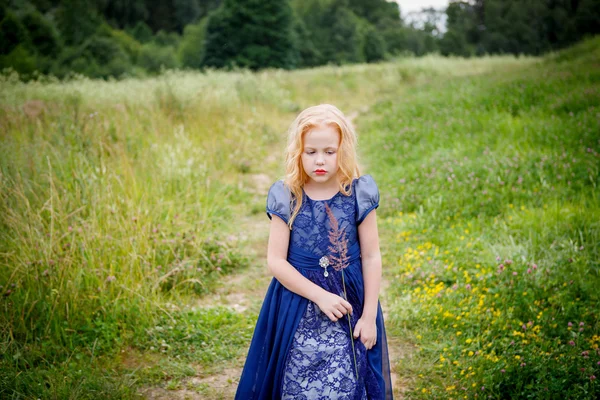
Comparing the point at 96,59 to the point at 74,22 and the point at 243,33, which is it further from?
the point at 243,33

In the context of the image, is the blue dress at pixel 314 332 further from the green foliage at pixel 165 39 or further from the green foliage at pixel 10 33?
the green foliage at pixel 165 39

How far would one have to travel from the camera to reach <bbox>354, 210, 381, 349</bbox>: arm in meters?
2.13

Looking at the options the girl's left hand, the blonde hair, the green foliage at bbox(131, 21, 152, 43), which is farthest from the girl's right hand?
the green foliage at bbox(131, 21, 152, 43)

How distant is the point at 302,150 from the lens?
2199 millimetres

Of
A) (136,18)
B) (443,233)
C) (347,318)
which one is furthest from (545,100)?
(136,18)

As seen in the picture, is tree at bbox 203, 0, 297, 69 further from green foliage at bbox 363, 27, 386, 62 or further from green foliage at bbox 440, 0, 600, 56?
green foliage at bbox 363, 27, 386, 62

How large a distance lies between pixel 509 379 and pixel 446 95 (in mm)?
9375

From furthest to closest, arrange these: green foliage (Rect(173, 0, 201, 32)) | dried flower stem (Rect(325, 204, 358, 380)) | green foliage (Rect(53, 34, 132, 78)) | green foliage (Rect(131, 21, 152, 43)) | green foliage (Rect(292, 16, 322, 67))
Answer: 1. green foliage (Rect(173, 0, 201, 32))
2. green foliage (Rect(292, 16, 322, 67))
3. green foliage (Rect(131, 21, 152, 43))
4. green foliage (Rect(53, 34, 132, 78))
5. dried flower stem (Rect(325, 204, 358, 380))

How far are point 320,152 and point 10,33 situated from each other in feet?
46.0

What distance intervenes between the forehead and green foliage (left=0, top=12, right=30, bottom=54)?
1228 cm

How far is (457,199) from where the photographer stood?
5.37 meters

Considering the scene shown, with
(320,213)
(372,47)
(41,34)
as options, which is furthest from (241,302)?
(372,47)

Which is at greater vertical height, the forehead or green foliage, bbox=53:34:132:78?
green foliage, bbox=53:34:132:78

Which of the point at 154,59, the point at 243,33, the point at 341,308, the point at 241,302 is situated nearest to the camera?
the point at 341,308
